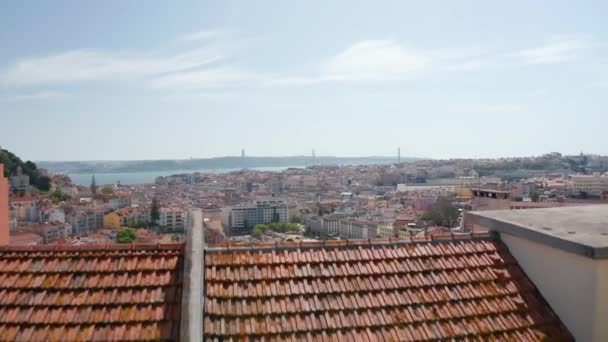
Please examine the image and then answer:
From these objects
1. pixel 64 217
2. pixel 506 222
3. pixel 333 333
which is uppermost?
pixel 506 222

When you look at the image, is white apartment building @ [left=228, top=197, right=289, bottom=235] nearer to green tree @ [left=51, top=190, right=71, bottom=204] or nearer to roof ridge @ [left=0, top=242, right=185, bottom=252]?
green tree @ [left=51, top=190, right=71, bottom=204]

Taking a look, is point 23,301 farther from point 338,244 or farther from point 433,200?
point 433,200

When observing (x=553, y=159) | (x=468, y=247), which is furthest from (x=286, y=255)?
(x=553, y=159)

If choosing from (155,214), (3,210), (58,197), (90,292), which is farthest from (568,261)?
(58,197)

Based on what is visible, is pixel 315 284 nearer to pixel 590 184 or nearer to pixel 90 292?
pixel 90 292

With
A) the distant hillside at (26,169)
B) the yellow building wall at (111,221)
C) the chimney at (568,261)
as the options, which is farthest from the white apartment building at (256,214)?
the chimney at (568,261)
